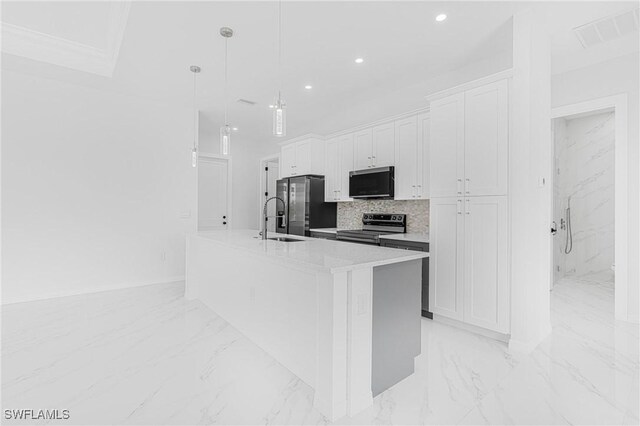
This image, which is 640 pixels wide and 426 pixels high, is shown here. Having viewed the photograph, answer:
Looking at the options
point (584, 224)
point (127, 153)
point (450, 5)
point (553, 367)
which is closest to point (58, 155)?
point (127, 153)

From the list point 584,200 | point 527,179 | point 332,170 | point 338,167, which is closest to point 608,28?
point 527,179

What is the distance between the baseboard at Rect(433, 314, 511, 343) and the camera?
8.57ft

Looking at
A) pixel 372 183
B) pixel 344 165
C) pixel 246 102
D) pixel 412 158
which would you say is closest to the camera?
pixel 412 158

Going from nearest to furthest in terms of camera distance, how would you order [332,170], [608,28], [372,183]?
1. [608,28]
2. [372,183]
3. [332,170]

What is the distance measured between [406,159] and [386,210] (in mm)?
885

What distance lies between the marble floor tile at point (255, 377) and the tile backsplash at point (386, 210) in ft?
4.52

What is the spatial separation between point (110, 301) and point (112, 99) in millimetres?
2708

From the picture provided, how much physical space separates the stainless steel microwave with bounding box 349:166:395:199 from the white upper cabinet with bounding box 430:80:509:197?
86 centimetres

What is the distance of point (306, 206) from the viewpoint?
4.94 m

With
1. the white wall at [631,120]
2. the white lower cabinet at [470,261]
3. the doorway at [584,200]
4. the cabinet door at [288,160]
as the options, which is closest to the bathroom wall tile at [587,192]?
the doorway at [584,200]

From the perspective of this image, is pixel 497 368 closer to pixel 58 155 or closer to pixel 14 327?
pixel 14 327

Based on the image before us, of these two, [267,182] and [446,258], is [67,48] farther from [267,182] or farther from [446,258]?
[446,258]

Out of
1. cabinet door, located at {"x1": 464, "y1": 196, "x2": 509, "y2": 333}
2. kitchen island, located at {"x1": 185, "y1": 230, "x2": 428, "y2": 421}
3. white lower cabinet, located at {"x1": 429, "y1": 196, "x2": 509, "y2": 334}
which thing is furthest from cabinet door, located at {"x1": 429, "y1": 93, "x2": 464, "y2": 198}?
kitchen island, located at {"x1": 185, "y1": 230, "x2": 428, "y2": 421}

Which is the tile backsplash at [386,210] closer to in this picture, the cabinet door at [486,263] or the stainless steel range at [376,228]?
the stainless steel range at [376,228]
